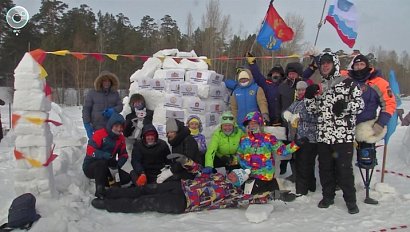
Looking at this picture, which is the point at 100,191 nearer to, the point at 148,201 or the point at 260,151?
the point at 148,201

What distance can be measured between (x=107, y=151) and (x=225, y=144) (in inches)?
63.5

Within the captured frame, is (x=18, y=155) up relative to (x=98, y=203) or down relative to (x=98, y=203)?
up

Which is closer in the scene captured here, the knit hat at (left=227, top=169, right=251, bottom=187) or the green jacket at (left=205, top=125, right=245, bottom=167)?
the knit hat at (left=227, top=169, right=251, bottom=187)

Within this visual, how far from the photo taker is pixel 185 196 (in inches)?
179

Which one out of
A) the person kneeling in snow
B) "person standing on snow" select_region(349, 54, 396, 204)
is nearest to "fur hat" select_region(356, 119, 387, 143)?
"person standing on snow" select_region(349, 54, 396, 204)

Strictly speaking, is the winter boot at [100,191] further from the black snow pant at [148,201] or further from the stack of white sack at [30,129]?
the stack of white sack at [30,129]

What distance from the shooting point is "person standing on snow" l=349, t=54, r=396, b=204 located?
4.77m

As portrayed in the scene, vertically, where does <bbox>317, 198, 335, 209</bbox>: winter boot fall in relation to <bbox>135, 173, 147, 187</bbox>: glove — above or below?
below

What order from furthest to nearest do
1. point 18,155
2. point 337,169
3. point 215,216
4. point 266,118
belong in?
1. point 266,118
2. point 337,169
3. point 215,216
4. point 18,155

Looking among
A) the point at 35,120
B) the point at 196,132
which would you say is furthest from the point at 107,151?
the point at 196,132

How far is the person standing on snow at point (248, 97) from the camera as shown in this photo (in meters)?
5.88

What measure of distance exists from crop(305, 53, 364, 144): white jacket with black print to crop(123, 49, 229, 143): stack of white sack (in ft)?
8.68

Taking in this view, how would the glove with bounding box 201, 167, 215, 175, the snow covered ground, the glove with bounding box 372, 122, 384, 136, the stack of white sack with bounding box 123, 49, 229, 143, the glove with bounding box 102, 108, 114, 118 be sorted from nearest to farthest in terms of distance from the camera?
the snow covered ground → the glove with bounding box 372, 122, 384, 136 → the glove with bounding box 201, 167, 215, 175 → the glove with bounding box 102, 108, 114, 118 → the stack of white sack with bounding box 123, 49, 229, 143

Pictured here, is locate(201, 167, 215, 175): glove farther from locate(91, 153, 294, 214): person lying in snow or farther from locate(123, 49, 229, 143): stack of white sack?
locate(123, 49, 229, 143): stack of white sack
